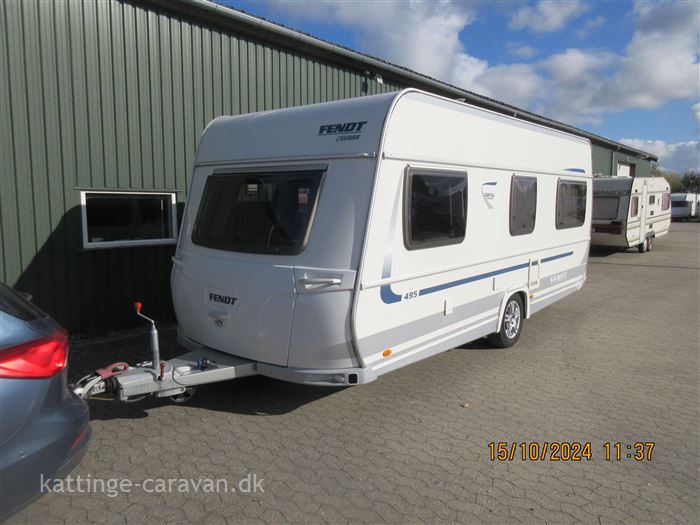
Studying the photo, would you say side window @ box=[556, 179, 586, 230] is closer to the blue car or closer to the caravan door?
the blue car

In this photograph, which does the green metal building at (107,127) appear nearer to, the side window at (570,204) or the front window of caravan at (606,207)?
the side window at (570,204)

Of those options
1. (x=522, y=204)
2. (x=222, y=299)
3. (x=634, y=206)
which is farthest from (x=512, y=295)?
(x=634, y=206)

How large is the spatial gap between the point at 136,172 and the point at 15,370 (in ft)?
16.2

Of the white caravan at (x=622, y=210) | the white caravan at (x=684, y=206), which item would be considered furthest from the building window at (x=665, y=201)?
the white caravan at (x=684, y=206)

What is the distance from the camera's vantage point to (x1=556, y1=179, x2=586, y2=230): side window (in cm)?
746

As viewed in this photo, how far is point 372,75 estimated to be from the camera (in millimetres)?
10539

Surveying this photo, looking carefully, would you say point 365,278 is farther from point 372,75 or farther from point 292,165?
point 372,75

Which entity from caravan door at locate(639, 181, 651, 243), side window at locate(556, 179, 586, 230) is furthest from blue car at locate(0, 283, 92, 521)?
caravan door at locate(639, 181, 651, 243)

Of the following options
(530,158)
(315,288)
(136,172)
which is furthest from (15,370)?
(530,158)

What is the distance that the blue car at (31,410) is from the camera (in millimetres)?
2426

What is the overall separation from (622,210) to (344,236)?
47.8 ft

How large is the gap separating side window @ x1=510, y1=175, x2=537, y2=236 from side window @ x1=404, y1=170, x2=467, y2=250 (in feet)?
3.74
